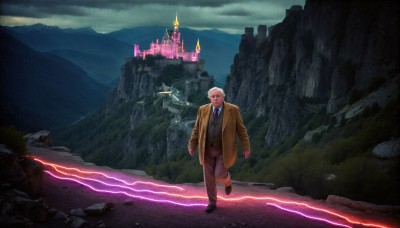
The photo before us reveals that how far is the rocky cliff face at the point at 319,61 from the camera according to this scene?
45250mm

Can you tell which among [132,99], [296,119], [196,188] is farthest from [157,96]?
[196,188]

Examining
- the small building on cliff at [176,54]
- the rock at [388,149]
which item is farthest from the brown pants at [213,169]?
the small building on cliff at [176,54]

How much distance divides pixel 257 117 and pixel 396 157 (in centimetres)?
5998

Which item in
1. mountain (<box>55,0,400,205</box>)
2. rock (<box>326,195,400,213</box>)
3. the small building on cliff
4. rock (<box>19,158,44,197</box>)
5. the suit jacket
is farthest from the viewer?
the small building on cliff

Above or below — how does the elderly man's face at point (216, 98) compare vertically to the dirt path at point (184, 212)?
above

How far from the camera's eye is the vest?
1066 cm

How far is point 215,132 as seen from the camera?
420 inches

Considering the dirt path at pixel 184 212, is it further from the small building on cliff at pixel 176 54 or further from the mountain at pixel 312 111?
the small building on cliff at pixel 176 54

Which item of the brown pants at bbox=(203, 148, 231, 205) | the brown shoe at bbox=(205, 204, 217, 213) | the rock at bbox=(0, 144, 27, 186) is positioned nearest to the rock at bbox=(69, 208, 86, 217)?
the rock at bbox=(0, 144, 27, 186)

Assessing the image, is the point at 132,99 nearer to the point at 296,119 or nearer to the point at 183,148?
the point at 183,148

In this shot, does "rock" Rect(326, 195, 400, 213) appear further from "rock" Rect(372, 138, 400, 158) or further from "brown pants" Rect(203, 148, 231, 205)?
"rock" Rect(372, 138, 400, 158)

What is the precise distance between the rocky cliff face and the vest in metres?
33.5

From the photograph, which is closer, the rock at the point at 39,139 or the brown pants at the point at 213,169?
the brown pants at the point at 213,169

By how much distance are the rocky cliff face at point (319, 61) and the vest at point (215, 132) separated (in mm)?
33548
